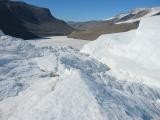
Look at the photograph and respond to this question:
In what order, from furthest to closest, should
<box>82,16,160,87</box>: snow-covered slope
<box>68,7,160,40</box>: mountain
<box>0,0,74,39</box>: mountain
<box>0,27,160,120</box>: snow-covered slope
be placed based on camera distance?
<box>0,0,74,39</box>: mountain < <box>68,7,160,40</box>: mountain < <box>82,16,160,87</box>: snow-covered slope < <box>0,27,160,120</box>: snow-covered slope

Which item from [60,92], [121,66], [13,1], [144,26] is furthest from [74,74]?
[13,1]

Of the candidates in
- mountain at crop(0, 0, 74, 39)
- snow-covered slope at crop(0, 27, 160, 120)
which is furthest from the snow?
mountain at crop(0, 0, 74, 39)

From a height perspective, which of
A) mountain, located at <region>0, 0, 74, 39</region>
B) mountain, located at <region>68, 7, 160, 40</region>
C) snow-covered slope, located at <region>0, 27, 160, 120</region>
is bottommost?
mountain, located at <region>0, 0, 74, 39</region>

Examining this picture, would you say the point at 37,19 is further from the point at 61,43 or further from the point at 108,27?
the point at 61,43

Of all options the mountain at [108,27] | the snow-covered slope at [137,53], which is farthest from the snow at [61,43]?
the snow-covered slope at [137,53]

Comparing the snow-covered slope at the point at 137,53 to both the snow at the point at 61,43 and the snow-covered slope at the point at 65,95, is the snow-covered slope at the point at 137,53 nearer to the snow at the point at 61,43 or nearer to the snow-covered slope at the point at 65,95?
the snow-covered slope at the point at 65,95

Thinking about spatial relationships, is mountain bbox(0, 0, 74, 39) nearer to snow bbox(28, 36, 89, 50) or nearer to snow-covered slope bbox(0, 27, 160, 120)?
snow bbox(28, 36, 89, 50)
